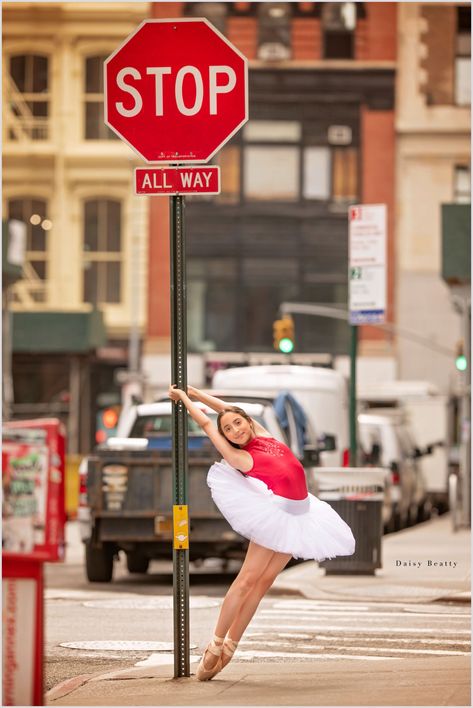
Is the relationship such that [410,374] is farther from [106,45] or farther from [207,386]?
[106,45]

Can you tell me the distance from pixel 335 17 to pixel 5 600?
40068 mm

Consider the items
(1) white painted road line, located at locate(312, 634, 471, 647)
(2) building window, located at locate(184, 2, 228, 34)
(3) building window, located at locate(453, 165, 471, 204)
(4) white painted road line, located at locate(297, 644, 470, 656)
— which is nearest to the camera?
(4) white painted road line, located at locate(297, 644, 470, 656)

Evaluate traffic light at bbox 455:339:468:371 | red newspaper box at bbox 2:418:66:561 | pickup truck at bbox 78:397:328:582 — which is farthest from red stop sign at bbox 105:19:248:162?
traffic light at bbox 455:339:468:371

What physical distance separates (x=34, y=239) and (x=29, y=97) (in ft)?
12.3

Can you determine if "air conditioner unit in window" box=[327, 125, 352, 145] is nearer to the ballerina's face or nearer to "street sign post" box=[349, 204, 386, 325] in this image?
"street sign post" box=[349, 204, 386, 325]

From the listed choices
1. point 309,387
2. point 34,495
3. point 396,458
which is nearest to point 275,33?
point 396,458

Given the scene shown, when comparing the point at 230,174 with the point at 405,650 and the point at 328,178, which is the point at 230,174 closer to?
the point at 328,178

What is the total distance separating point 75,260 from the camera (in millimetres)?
44250

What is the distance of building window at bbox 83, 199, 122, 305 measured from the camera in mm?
44344

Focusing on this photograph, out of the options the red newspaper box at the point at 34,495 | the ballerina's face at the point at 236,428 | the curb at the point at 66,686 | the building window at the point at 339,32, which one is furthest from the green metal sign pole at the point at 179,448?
the building window at the point at 339,32

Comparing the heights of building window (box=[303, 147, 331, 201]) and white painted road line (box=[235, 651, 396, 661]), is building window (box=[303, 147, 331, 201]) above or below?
above

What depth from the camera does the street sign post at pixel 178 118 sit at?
8750 mm

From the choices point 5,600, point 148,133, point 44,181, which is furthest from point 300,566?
point 44,181

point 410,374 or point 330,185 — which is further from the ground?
point 330,185
